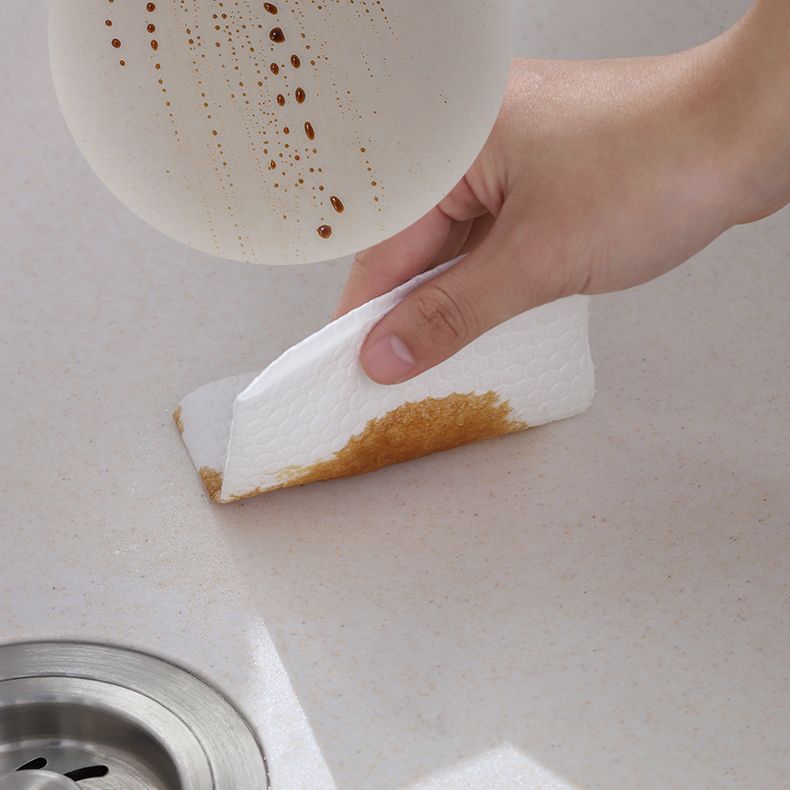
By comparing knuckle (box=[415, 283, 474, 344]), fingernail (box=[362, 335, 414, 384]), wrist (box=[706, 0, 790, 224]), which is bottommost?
fingernail (box=[362, 335, 414, 384])

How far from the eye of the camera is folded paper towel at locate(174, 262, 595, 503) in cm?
61

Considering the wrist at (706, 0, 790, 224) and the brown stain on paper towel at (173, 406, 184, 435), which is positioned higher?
the wrist at (706, 0, 790, 224)

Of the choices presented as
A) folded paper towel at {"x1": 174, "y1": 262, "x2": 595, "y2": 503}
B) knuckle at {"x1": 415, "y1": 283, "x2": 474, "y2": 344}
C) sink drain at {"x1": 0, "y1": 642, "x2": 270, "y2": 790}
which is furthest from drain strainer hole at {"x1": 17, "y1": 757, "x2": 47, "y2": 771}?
knuckle at {"x1": 415, "y1": 283, "x2": 474, "y2": 344}

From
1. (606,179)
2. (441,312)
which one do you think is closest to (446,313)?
(441,312)

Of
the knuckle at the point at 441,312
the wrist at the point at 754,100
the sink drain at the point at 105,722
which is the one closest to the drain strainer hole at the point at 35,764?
the sink drain at the point at 105,722

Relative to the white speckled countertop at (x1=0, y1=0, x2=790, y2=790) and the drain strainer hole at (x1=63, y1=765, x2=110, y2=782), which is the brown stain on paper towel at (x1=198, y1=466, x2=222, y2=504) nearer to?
the white speckled countertop at (x1=0, y1=0, x2=790, y2=790)

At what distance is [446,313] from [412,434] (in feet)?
0.30

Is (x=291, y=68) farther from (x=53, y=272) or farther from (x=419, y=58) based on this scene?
(x=53, y=272)

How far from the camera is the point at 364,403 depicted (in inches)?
25.2

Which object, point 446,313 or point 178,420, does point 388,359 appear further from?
point 178,420

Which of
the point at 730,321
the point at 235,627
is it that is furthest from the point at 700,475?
the point at 235,627

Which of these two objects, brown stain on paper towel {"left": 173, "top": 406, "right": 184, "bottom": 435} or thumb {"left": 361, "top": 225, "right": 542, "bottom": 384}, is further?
brown stain on paper towel {"left": 173, "top": 406, "right": 184, "bottom": 435}

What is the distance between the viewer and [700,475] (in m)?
0.70

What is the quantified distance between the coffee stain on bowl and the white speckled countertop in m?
0.02
